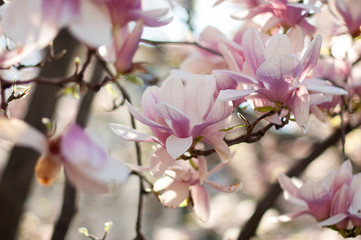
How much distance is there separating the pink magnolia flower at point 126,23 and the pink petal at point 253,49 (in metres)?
0.11

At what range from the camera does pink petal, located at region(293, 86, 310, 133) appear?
0.54m

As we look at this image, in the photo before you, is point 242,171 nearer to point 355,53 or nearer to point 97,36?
point 355,53

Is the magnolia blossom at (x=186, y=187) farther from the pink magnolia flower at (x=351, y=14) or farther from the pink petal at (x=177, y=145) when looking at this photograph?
the pink magnolia flower at (x=351, y=14)

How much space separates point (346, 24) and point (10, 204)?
1.00 meters

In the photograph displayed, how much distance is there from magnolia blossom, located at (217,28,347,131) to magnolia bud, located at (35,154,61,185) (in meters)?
0.21

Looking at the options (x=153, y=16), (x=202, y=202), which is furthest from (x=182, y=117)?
(x=202, y=202)

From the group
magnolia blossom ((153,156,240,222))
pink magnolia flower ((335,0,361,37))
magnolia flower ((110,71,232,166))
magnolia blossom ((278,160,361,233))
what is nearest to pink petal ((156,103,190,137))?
magnolia flower ((110,71,232,166))

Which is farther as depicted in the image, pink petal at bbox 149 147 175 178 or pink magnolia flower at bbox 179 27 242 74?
pink magnolia flower at bbox 179 27 242 74

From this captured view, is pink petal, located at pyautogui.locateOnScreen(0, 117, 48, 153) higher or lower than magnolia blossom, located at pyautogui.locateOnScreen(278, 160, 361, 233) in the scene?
higher

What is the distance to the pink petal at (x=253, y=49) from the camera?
0.54 metres

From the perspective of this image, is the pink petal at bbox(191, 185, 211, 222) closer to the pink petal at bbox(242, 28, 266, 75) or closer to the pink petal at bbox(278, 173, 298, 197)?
the pink petal at bbox(278, 173, 298, 197)

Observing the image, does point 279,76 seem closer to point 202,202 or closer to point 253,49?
point 253,49

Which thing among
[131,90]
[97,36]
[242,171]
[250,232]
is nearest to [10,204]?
[250,232]

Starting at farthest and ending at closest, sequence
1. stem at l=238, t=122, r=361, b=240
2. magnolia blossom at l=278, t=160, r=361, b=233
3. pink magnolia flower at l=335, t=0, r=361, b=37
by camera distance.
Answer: stem at l=238, t=122, r=361, b=240 < pink magnolia flower at l=335, t=0, r=361, b=37 < magnolia blossom at l=278, t=160, r=361, b=233
